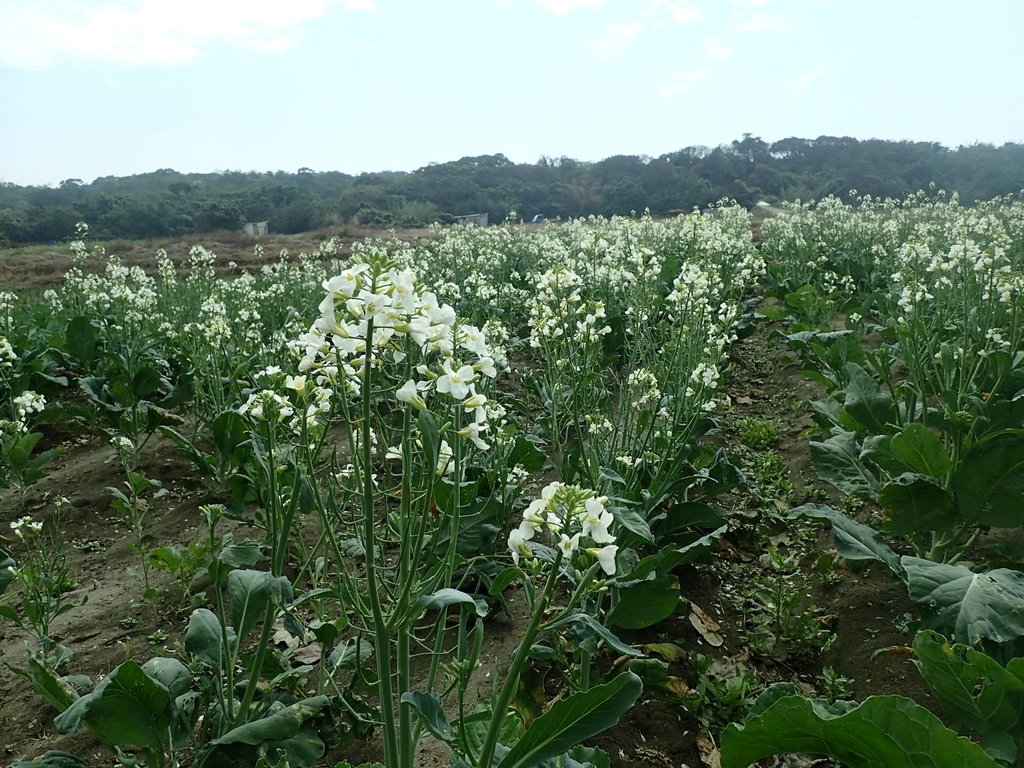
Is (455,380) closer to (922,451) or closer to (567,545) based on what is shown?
(567,545)

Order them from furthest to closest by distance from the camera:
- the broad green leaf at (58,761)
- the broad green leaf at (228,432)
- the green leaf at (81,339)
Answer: the green leaf at (81,339) → the broad green leaf at (228,432) → the broad green leaf at (58,761)

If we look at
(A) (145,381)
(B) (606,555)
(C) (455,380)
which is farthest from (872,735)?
(A) (145,381)

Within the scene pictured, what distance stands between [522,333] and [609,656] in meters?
5.97

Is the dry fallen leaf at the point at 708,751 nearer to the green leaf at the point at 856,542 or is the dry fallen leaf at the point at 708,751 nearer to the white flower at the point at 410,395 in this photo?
the green leaf at the point at 856,542

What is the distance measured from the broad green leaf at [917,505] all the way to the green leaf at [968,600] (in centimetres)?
62

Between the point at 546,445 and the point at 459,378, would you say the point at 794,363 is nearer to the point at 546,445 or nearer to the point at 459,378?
the point at 546,445

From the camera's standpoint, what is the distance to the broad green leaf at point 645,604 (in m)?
2.57

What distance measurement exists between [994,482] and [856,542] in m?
0.76

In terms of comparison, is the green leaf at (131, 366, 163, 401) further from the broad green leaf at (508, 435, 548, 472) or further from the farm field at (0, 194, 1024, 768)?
the broad green leaf at (508, 435, 548, 472)

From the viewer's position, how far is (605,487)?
9.36 feet

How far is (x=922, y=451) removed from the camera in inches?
127

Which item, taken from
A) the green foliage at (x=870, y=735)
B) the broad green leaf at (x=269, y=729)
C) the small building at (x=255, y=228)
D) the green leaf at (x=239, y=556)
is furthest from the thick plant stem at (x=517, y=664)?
the small building at (x=255, y=228)

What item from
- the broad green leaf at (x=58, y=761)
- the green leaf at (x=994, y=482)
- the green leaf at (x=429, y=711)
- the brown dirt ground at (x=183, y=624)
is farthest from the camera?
the green leaf at (x=994, y=482)

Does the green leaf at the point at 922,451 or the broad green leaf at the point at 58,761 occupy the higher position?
the green leaf at the point at 922,451
